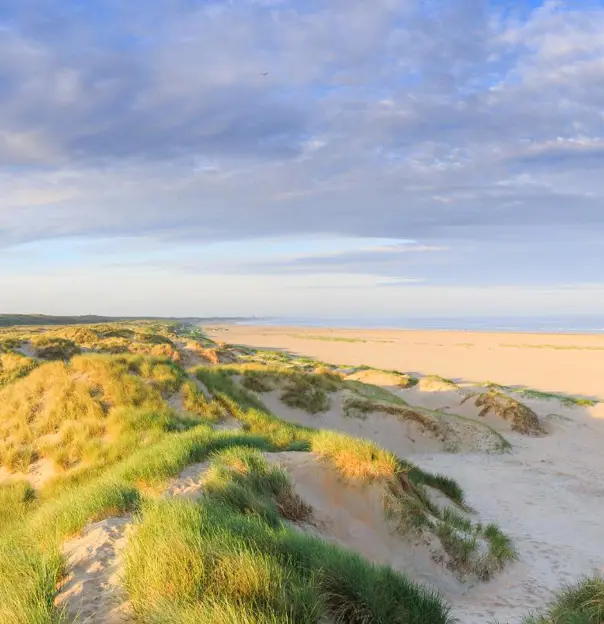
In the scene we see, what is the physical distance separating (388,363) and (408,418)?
93.4 feet

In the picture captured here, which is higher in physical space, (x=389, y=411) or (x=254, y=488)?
(x=254, y=488)

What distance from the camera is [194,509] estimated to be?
4922 mm

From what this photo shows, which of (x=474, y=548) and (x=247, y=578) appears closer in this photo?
(x=247, y=578)

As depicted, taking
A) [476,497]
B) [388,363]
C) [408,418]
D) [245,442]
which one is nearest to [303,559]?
[245,442]

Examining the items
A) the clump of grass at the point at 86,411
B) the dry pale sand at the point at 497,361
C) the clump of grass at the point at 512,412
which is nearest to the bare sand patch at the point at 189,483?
the clump of grass at the point at 86,411

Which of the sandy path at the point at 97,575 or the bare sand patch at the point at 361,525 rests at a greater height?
the sandy path at the point at 97,575

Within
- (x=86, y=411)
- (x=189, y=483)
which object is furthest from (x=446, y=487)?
(x=86, y=411)

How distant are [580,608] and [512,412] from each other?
1728 cm

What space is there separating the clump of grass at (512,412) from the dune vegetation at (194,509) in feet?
12.8

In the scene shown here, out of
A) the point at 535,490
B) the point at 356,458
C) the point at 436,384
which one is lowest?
the point at 535,490

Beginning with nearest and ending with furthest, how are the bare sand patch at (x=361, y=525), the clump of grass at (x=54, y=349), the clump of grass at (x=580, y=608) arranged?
the clump of grass at (x=580, y=608)
the bare sand patch at (x=361, y=525)
the clump of grass at (x=54, y=349)

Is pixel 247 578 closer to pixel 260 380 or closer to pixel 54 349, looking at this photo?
pixel 260 380

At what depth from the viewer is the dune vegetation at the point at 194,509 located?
372 centimetres

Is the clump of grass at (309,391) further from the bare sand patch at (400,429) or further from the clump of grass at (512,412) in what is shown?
the clump of grass at (512,412)
